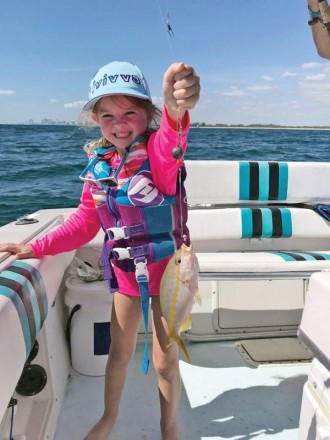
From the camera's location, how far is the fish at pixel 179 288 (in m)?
1.42

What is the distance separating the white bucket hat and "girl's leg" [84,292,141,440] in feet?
2.91

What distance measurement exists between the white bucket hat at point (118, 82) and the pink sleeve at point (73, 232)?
496 millimetres

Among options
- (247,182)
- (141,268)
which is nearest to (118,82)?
(141,268)

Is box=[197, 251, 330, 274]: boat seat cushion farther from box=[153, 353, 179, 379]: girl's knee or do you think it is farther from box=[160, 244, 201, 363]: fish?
box=[160, 244, 201, 363]: fish

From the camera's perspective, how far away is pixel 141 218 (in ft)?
5.60

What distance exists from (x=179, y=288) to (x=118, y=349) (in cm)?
69

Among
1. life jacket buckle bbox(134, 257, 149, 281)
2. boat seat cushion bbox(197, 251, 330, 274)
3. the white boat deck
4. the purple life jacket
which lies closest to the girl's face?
the purple life jacket

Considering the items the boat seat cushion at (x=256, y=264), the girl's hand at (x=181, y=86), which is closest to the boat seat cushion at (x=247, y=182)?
the boat seat cushion at (x=256, y=264)

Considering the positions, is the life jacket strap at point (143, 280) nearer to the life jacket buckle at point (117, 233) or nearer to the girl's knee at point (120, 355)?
the life jacket buckle at point (117, 233)

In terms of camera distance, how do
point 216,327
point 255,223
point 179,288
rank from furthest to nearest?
point 255,223, point 216,327, point 179,288

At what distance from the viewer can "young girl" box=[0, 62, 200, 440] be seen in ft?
5.34

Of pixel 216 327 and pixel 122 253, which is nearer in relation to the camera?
pixel 122 253

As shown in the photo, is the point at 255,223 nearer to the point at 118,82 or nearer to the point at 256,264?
the point at 256,264

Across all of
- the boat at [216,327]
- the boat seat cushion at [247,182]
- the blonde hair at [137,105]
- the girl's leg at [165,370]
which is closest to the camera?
the boat at [216,327]
